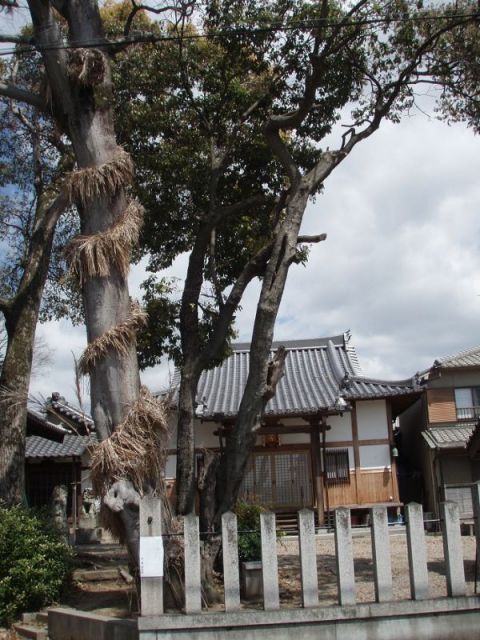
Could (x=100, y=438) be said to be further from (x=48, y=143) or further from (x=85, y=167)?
(x=48, y=143)

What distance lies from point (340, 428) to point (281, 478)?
8.89ft

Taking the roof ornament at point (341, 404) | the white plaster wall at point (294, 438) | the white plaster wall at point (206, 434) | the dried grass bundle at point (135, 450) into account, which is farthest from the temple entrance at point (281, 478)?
the dried grass bundle at point (135, 450)

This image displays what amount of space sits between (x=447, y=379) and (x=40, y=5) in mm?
18941

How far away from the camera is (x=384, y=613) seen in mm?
7812

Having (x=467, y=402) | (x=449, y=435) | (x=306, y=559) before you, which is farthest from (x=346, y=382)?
(x=306, y=559)

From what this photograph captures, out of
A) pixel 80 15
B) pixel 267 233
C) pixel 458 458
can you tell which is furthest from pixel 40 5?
pixel 458 458

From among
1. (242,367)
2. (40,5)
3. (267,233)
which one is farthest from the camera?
(242,367)

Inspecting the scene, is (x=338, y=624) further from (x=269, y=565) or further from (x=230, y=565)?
(x=230, y=565)

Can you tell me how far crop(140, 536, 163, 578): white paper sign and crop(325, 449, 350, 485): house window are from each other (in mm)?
16150

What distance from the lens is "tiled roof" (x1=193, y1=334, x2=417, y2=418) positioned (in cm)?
2336

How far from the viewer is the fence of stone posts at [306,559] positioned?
7809 mm

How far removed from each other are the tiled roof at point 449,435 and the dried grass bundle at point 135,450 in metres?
15.7

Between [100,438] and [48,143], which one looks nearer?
[100,438]

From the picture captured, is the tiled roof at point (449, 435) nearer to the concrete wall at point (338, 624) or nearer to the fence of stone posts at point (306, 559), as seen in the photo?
the fence of stone posts at point (306, 559)
